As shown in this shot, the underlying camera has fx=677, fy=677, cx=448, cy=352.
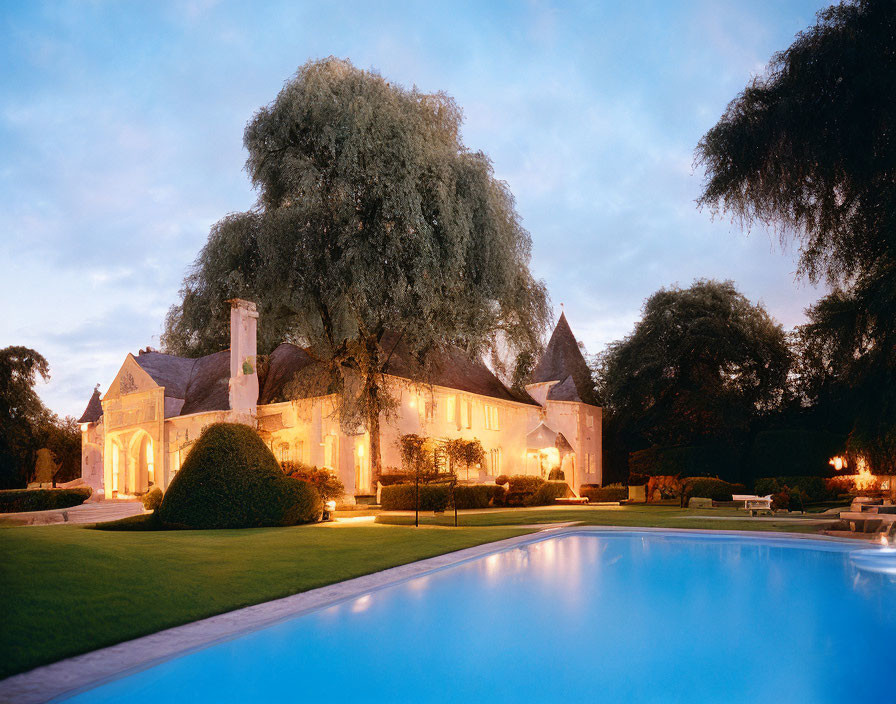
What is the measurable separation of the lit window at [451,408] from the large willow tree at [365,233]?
8791 mm

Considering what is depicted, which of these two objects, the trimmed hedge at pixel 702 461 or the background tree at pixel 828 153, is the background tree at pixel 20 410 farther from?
the background tree at pixel 828 153

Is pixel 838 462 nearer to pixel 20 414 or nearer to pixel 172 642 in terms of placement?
pixel 172 642

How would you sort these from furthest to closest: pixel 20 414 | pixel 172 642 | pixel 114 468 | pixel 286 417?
pixel 20 414 → pixel 114 468 → pixel 286 417 → pixel 172 642

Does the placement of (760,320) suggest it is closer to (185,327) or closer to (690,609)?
(185,327)

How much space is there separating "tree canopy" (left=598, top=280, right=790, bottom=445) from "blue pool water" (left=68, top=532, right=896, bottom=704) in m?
28.6

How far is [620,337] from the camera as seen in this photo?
45469mm

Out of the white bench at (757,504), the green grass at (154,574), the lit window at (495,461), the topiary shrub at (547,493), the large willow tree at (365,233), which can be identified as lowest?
the topiary shrub at (547,493)

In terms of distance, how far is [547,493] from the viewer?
109 ft

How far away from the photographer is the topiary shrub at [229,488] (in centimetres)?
1683

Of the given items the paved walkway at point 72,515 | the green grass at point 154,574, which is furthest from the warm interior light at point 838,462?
the paved walkway at point 72,515

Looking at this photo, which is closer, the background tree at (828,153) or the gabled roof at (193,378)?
the background tree at (828,153)

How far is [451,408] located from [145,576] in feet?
88.5

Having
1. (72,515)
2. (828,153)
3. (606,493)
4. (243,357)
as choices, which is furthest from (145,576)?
(606,493)

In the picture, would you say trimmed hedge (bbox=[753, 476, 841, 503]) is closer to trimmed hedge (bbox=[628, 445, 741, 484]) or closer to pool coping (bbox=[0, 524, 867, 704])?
trimmed hedge (bbox=[628, 445, 741, 484])
